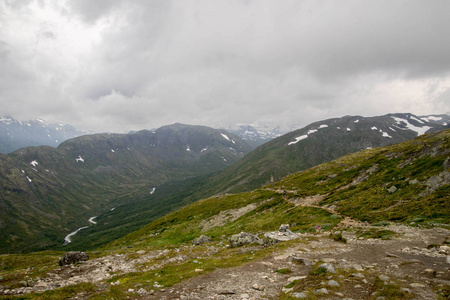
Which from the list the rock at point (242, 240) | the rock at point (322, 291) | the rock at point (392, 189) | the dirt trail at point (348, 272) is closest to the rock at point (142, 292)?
the dirt trail at point (348, 272)

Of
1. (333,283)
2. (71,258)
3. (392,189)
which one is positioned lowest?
(71,258)

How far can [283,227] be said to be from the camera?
3406 centimetres

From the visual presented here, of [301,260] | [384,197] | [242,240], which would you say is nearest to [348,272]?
[301,260]

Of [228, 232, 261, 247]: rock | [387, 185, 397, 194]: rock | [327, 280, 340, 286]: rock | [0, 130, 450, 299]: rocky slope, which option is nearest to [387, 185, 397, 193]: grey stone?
[387, 185, 397, 194]: rock

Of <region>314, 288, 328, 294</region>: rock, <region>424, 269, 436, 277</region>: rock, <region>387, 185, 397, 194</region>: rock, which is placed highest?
<region>387, 185, 397, 194</region>: rock

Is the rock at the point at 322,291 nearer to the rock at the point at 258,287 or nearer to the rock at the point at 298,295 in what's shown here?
the rock at the point at 298,295

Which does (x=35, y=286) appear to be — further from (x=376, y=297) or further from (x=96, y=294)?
(x=376, y=297)

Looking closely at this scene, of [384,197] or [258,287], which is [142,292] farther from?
[384,197]

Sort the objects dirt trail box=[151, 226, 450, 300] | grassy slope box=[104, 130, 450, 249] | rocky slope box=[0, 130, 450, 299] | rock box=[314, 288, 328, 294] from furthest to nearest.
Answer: grassy slope box=[104, 130, 450, 249] < rocky slope box=[0, 130, 450, 299] < dirt trail box=[151, 226, 450, 300] < rock box=[314, 288, 328, 294]

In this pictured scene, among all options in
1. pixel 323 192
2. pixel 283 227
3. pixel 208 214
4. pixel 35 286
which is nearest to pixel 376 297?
pixel 283 227

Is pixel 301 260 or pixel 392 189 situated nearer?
pixel 301 260

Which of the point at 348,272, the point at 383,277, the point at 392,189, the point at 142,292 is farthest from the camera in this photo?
the point at 392,189

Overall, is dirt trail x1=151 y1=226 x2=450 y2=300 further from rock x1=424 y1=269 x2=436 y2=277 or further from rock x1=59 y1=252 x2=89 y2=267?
rock x1=59 y1=252 x2=89 y2=267

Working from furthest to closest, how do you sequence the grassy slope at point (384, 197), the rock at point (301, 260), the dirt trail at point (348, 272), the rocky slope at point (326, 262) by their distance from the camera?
the grassy slope at point (384, 197), the rock at point (301, 260), the rocky slope at point (326, 262), the dirt trail at point (348, 272)
